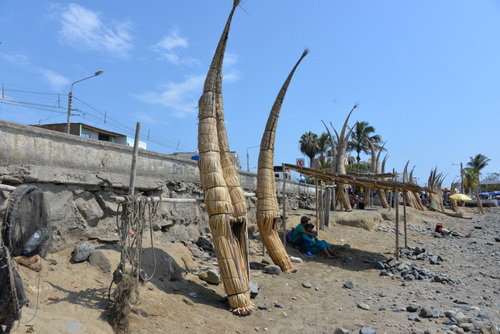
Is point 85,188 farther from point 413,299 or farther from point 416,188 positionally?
point 416,188

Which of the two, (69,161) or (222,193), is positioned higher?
(69,161)

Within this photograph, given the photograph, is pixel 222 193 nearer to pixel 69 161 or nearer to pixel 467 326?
pixel 69 161

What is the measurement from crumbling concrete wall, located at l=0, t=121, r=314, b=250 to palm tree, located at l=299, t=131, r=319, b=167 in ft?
125

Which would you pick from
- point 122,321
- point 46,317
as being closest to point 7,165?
point 46,317

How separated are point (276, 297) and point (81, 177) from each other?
3723 millimetres

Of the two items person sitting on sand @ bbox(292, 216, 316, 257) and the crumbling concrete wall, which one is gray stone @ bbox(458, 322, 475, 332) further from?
the crumbling concrete wall

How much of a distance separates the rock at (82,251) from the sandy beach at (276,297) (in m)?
0.10

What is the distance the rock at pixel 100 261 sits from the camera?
560cm

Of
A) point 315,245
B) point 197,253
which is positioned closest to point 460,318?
point 315,245

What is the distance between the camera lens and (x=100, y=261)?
5.64 m

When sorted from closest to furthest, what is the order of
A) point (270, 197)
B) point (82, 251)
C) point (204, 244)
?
point (82, 251), point (270, 197), point (204, 244)

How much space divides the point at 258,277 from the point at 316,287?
1.13m

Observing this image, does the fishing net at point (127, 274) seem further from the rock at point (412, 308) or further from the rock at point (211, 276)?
the rock at point (412, 308)

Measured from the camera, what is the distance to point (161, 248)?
6926 mm
